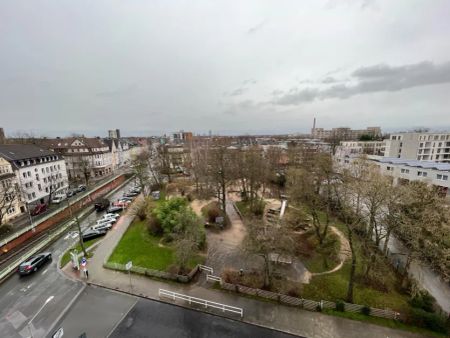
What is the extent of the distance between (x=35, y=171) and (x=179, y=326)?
137ft

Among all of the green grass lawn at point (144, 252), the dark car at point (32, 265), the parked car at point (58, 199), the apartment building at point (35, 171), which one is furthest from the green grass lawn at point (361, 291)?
the parked car at point (58, 199)

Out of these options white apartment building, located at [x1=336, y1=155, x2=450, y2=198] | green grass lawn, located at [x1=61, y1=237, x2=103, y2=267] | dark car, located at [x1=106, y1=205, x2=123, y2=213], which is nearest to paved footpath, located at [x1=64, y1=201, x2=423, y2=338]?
green grass lawn, located at [x1=61, y1=237, x2=103, y2=267]

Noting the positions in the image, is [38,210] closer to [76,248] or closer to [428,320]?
[76,248]

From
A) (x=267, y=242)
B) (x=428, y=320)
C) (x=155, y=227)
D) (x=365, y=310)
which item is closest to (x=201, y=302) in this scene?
(x=267, y=242)

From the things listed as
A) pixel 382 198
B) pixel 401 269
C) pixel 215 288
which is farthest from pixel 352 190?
pixel 215 288

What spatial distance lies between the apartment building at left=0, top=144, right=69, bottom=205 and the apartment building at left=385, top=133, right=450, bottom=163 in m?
82.5

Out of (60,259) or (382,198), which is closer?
(382,198)

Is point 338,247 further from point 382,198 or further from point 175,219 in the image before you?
point 175,219

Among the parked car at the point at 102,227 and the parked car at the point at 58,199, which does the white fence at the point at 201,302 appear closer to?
the parked car at the point at 102,227

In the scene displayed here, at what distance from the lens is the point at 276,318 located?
14.0 m

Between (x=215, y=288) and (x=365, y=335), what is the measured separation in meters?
9.80

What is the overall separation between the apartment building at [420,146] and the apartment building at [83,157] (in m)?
80.6

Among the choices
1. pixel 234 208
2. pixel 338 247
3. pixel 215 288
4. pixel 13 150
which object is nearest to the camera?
pixel 215 288

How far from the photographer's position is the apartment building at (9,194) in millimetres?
30703
